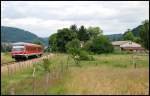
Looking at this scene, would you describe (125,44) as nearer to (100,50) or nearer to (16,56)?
(100,50)

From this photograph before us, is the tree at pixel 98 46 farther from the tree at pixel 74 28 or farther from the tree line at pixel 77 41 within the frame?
the tree at pixel 74 28

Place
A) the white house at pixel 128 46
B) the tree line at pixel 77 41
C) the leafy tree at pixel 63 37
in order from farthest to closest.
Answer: the white house at pixel 128 46
the leafy tree at pixel 63 37
the tree line at pixel 77 41

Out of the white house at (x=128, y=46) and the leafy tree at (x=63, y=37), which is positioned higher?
the leafy tree at (x=63, y=37)

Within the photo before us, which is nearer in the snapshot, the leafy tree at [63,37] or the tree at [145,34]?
the tree at [145,34]

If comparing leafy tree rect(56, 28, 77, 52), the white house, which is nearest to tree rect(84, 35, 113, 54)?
leafy tree rect(56, 28, 77, 52)

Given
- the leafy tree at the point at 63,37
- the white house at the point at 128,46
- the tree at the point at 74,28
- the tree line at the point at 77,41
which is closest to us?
the tree line at the point at 77,41

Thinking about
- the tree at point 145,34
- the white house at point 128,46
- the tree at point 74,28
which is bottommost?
the white house at point 128,46

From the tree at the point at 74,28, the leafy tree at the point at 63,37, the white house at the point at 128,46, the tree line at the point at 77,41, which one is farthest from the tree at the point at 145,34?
the tree at the point at 74,28

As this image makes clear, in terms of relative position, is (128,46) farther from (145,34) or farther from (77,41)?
(145,34)

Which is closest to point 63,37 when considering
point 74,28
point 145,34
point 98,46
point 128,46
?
point 98,46

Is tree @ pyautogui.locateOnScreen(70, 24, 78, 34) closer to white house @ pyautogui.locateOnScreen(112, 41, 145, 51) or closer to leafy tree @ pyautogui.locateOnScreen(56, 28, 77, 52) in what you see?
leafy tree @ pyautogui.locateOnScreen(56, 28, 77, 52)

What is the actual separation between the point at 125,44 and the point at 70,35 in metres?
32.1

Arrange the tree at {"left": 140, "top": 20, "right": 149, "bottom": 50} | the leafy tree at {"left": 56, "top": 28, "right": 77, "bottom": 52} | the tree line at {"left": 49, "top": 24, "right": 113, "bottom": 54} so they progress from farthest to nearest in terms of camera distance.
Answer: the leafy tree at {"left": 56, "top": 28, "right": 77, "bottom": 52}, the tree line at {"left": 49, "top": 24, "right": 113, "bottom": 54}, the tree at {"left": 140, "top": 20, "right": 149, "bottom": 50}

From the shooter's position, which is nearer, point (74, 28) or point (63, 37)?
point (63, 37)
